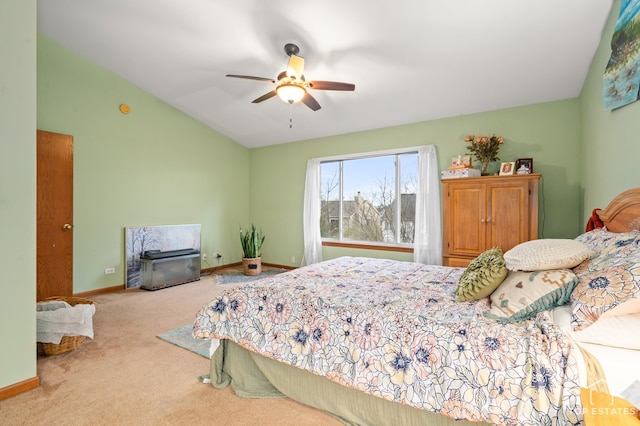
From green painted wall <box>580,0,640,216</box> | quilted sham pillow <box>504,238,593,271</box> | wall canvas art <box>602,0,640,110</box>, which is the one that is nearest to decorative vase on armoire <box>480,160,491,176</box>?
green painted wall <box>580,0,640,216</box>

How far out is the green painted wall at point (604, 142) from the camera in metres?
1.85

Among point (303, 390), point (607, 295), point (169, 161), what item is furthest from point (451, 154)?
point (169, 161)

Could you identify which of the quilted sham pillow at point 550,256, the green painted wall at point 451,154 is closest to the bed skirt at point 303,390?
the quilted sham pillow at point 550,256

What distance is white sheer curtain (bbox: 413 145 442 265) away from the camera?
414cm

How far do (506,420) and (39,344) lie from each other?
10.5ft

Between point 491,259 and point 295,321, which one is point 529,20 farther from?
point 295,321

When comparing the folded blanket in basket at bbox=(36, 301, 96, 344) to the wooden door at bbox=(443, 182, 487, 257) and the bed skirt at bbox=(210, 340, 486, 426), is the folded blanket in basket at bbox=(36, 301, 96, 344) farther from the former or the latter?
the wooden door at bbox=(443, 182, 487, 257)

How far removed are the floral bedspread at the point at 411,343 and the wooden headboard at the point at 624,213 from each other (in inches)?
35.5

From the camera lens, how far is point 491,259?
1.76 meters

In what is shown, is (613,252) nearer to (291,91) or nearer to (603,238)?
(603,238)

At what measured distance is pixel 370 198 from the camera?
4.96 metres

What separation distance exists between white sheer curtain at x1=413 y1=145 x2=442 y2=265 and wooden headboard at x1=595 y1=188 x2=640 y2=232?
2168 mm

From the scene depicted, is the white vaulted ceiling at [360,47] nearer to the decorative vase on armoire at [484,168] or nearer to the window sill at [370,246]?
the decorative vase on armoire at [484,168]

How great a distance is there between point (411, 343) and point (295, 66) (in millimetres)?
2386
